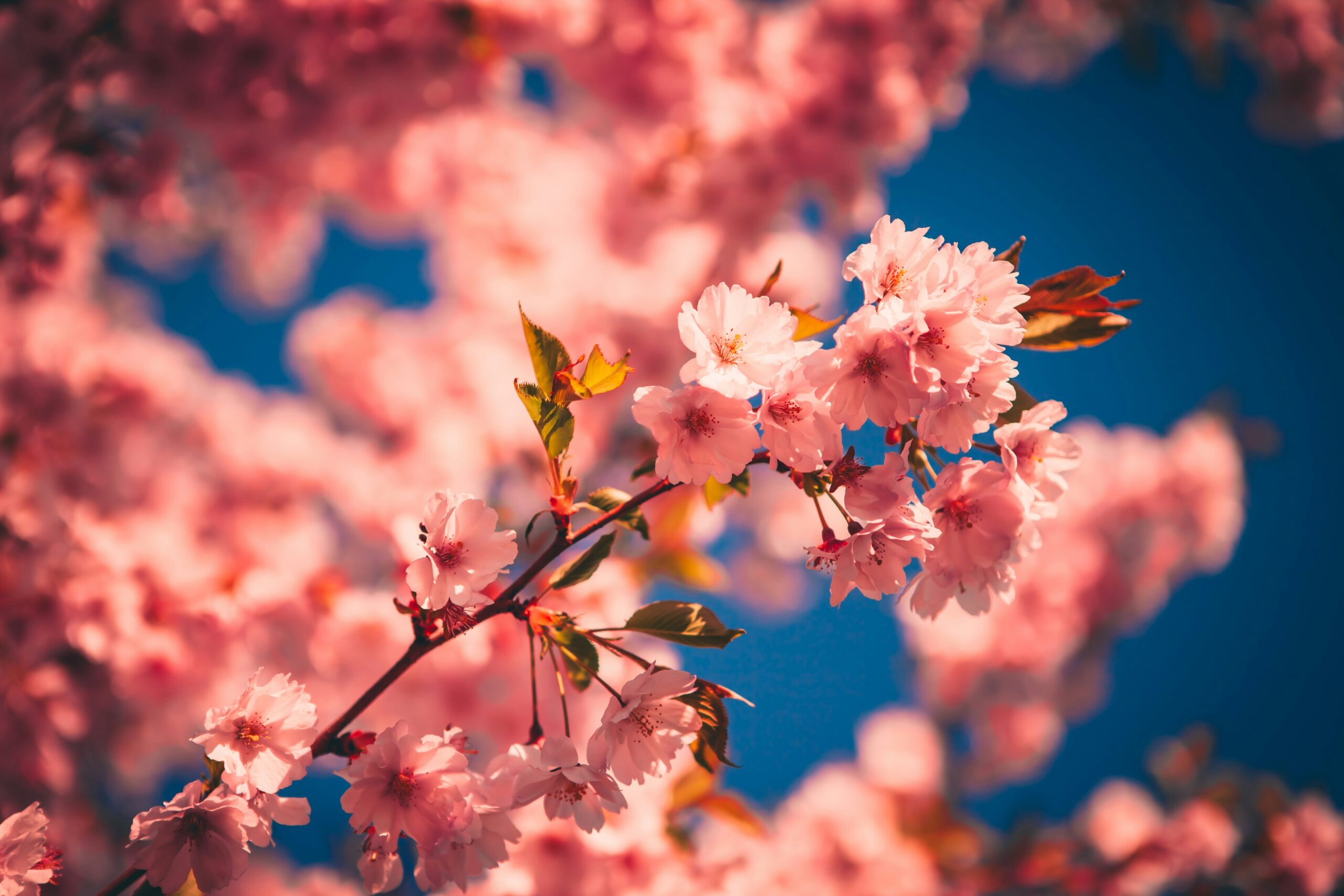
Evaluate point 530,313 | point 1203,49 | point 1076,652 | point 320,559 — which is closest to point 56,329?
point 320,559

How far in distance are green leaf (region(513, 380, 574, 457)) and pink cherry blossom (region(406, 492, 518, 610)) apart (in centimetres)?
8

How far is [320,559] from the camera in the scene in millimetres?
1800

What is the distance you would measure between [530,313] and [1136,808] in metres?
3.08

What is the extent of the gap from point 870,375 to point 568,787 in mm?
463

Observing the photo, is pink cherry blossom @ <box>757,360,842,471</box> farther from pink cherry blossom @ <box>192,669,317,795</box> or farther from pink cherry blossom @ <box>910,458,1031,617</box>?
pink cherry blossom @ <box>192,669,317,795</box>

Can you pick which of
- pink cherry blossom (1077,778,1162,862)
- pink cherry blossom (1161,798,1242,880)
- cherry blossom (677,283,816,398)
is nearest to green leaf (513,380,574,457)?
cherry blossom (677,283,816,398)

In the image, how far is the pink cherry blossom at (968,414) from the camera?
0.56 m

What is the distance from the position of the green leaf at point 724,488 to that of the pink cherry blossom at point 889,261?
8.3 inches

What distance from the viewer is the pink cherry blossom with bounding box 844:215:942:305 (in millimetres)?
543

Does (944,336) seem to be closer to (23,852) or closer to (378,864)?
(378,864)

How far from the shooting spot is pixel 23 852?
0.56m

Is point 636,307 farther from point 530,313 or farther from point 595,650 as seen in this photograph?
point 595,650

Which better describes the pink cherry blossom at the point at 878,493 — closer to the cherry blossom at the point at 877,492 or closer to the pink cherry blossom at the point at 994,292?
the cherry blossom at the point at 877,492

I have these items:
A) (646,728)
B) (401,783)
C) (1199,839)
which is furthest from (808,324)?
(1199,839)
